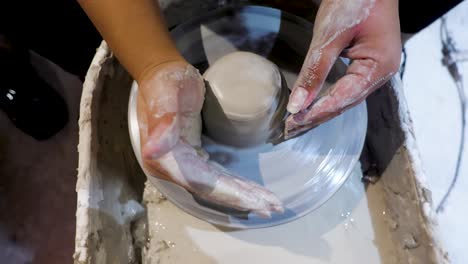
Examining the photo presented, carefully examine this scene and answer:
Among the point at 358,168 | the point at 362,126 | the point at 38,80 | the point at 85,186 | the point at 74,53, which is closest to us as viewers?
the point at 85,186

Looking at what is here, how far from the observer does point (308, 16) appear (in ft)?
4.35

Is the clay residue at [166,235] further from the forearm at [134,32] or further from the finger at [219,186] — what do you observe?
the forearm at [134,32]

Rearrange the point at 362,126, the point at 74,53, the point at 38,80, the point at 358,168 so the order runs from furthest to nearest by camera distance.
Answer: the point at 38,80, the point at 74,53, the point at 358,168, the point at 362,126

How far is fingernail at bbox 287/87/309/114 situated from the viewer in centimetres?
89

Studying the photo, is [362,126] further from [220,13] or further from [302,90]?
[220,13]

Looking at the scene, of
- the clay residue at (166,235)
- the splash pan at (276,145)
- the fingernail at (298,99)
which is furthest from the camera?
the clay residue at (166,235)

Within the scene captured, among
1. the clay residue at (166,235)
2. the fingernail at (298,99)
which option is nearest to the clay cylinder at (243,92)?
the fingernail at (298,99)

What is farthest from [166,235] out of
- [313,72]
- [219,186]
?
[313,72]

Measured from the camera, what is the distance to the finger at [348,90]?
36.6 inches

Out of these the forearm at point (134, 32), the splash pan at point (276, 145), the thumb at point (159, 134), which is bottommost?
the splash pan at point (276, 145)

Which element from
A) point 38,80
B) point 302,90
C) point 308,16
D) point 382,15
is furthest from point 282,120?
point 38,80

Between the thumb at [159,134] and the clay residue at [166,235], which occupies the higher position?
the thumb at [159,134]

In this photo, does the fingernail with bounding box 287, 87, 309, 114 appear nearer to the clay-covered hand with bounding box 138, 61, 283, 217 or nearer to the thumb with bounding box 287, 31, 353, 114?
the thumb with bounding box 287, 31, 353, 114

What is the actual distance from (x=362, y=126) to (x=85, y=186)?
68 cm
